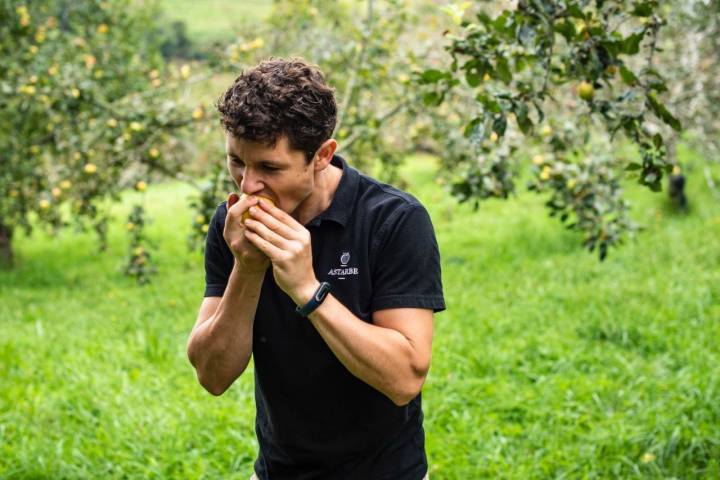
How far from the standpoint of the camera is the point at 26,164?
7020 millimetres

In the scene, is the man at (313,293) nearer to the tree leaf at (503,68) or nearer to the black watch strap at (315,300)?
the black watch strap at (315,300)

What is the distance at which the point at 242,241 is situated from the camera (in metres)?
1.46

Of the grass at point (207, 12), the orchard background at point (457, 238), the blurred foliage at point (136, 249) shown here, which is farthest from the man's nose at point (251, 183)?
the grass at point (207, 12)

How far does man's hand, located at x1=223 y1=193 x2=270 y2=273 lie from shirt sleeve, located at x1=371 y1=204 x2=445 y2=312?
244 millimetres

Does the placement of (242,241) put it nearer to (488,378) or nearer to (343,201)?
(343,201)

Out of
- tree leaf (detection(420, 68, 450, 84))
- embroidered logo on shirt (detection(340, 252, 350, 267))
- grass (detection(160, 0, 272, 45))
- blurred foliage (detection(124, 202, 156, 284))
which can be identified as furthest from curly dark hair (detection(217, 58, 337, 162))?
grass (detection(160, 0, 272, 45))

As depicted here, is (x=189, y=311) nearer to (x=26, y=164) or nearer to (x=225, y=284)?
(x=26, y=164)

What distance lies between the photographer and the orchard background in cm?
297

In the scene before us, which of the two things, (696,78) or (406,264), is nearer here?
(406,264)

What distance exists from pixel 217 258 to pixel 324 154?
1.16 feet

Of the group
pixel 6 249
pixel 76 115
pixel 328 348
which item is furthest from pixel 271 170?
pixel 6 249

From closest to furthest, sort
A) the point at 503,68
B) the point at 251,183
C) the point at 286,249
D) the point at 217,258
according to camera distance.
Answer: the point at 286,249
the point at 251,183
the point at 217,258
the point at 503,68

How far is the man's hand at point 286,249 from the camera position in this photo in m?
1.41

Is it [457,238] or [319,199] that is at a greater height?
[319,199]
